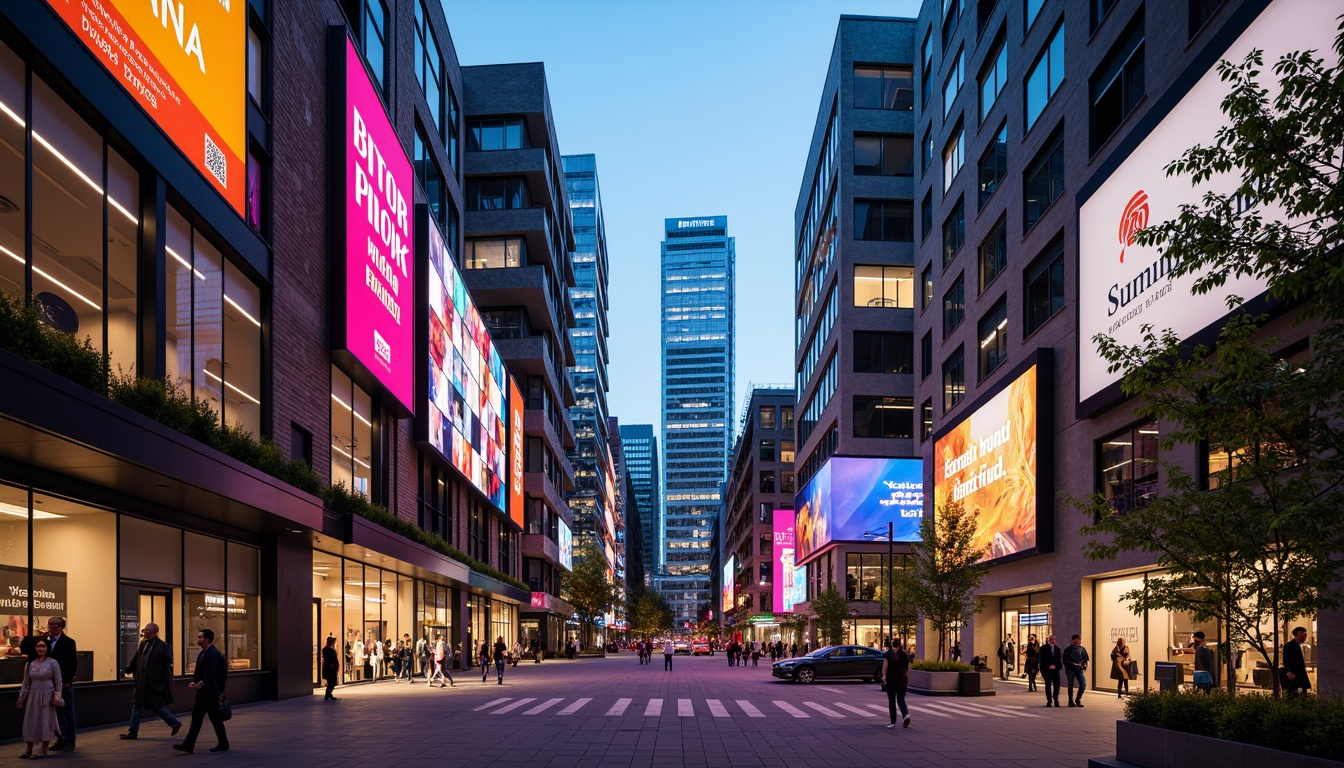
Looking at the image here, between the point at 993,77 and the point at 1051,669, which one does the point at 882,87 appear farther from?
the point at 1051,669

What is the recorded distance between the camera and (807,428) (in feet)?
283

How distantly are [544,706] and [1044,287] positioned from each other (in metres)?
21.9

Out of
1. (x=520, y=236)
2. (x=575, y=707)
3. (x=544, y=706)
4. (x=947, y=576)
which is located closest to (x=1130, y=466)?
(x=947, y=576)

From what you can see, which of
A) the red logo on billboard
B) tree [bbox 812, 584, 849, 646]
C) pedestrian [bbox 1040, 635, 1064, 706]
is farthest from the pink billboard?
tree [bbox 812, 584, 849, 646]

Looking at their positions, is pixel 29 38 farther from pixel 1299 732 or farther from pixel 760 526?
pixel 760 526

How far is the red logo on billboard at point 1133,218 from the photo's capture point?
26484 mm

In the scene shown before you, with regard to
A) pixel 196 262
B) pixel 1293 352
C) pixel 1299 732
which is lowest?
pixel 1299 732

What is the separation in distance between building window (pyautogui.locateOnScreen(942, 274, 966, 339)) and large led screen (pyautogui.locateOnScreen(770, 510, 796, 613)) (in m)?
42.0

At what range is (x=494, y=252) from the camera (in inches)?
2763

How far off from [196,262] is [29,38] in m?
7.41

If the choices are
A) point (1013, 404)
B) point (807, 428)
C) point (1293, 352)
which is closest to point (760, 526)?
point (807, 428)

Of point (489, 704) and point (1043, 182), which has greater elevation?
point (1043, 182)

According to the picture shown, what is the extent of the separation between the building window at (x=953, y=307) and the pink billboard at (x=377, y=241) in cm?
2436

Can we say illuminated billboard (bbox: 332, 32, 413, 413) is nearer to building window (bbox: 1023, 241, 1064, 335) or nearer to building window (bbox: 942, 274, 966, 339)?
building window (bbox: 1023, 241, 1064, 335)
